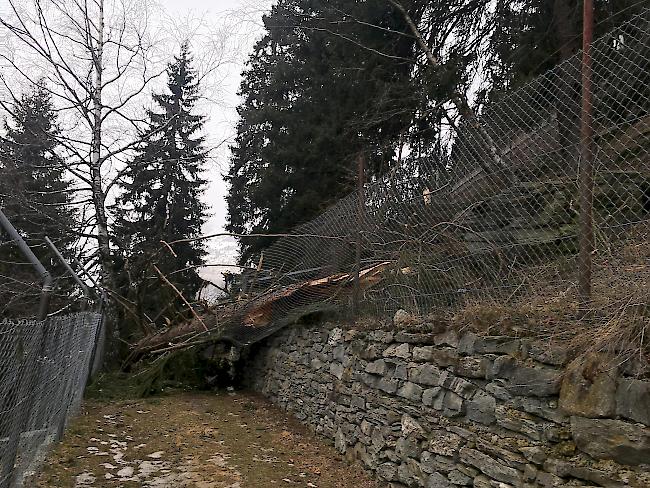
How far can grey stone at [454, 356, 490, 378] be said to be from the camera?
129 inches

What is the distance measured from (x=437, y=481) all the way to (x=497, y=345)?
113cm

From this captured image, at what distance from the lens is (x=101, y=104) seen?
1151 centimetres

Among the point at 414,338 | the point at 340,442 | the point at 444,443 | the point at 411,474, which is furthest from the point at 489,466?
the point at 340,442

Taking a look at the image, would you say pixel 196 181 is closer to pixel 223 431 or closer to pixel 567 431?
pixel 223 431

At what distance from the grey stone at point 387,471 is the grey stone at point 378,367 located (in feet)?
2.55

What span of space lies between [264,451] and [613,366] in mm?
4107

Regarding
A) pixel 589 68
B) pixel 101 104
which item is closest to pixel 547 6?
pixel 589 68

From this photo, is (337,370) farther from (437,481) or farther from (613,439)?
(613,439)

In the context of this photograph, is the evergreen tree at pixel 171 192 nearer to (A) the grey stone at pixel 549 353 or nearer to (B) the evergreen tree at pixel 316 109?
(B) the evergreen tree at pixel 316 109

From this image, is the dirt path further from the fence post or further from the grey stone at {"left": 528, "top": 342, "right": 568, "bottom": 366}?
the grey stone at {"left": 528, "top": 342, "right": 568, "bottom": 366}

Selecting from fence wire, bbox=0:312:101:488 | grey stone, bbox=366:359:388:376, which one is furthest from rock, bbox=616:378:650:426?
fence wire, bbox=0:312:101:488

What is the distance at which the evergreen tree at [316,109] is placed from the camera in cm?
983

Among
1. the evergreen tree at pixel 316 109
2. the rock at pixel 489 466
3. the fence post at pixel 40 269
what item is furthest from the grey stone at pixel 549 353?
the evergreen tree at pixel 316 109

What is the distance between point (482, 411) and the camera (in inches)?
127
